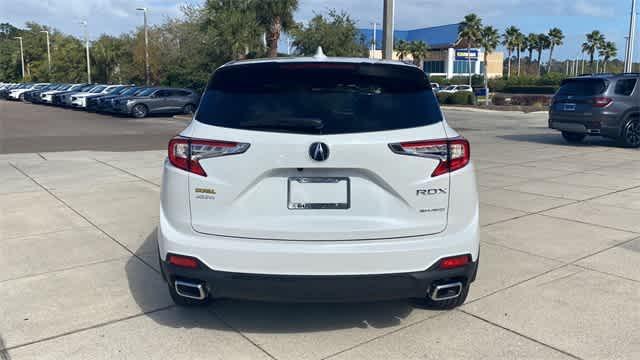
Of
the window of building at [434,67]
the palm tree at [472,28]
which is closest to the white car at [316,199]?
the palm tree at [472,28]

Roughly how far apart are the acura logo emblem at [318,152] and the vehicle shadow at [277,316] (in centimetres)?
127

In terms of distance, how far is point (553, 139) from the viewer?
17.0 metres

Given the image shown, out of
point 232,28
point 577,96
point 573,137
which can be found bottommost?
point 573,137

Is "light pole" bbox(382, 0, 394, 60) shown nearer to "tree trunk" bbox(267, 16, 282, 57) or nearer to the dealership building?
"tree trunk" bbox(267, 16, 282, 57)

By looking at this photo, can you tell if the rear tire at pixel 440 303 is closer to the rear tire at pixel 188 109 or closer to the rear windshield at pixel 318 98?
the rear windshield at pixel 318 98

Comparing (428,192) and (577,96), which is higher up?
(577,96)

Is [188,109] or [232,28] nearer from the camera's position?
[188,109]

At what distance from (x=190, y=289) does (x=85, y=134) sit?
1641 centimetres

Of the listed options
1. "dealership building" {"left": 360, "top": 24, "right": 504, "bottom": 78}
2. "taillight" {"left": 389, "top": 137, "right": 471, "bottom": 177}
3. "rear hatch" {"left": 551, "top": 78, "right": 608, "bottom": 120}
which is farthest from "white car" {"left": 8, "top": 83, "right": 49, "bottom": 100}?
"dealership building" {"left": 360, "top": 24, "right": 504, "bottom": 78}

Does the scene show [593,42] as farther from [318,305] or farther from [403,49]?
[318,305]

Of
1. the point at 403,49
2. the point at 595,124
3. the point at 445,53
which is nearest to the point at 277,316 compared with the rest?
the point at 595,124

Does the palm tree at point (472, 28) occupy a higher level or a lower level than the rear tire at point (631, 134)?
higher

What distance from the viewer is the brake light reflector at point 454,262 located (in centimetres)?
326

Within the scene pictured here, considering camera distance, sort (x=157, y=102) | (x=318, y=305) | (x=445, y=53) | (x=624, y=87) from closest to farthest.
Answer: (x=318, y=305), (x=624, y=87), (x=157, y=102), (x=445, y=53)
